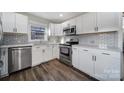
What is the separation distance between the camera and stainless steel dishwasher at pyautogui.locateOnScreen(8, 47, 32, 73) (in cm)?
256

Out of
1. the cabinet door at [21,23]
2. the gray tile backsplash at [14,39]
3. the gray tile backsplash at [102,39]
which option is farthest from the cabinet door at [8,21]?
the gray tile backsplash at [102,39]

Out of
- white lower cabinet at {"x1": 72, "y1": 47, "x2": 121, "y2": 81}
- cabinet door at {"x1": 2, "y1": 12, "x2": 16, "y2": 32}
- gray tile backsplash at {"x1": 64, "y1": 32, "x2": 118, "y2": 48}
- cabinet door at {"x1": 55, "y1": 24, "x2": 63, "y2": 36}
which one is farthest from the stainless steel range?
cabinet door at {"x1": 2, "y1": 12, "x2": 16, "y2": 32}

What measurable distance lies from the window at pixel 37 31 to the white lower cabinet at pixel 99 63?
2.32 metres

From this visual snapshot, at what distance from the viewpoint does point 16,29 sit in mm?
2857

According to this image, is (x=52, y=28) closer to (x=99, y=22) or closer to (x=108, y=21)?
(x=99, y=22)

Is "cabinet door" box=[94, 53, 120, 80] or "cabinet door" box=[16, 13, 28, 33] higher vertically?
"cabinet door" box=[16, 13, 28, 33]

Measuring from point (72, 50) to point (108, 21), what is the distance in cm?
165

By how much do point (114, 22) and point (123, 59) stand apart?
0.96 m

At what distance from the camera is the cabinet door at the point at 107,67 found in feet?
5.82

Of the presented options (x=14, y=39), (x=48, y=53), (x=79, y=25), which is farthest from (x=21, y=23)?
(x=79, y=25)

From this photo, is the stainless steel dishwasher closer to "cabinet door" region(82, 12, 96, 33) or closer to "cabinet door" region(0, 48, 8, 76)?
"cabinet door" region(0, 48, 8, 76)

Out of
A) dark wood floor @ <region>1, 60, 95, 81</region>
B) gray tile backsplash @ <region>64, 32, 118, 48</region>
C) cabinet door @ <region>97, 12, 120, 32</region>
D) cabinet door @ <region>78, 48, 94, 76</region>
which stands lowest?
dark wood floor @ <region>1, 60, 95, 81</region>
